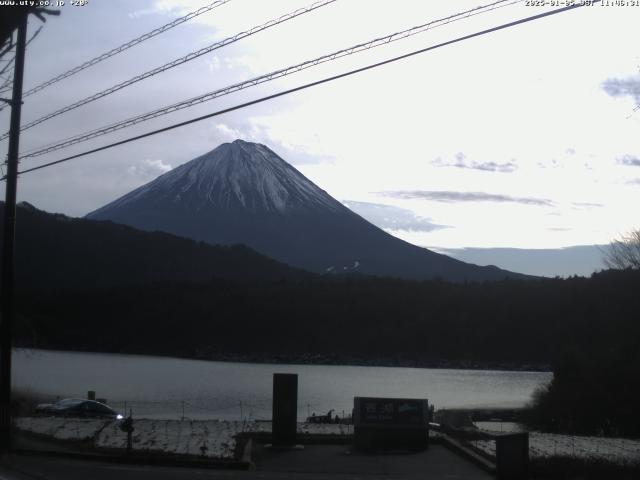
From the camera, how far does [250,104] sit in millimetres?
14711

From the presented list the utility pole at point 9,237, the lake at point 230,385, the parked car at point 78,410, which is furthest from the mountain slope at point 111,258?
the utility pole at point 9,237

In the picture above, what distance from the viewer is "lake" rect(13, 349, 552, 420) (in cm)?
5510

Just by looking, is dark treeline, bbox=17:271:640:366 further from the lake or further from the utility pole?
the utility pole

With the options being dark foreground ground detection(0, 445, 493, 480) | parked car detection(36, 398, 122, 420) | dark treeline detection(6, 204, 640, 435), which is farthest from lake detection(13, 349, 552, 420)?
dark foreground ground detection(0, 445, 493, 480)

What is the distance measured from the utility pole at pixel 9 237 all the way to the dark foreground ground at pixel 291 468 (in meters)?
1.34

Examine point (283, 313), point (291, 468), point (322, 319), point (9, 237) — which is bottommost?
point (291, 468)

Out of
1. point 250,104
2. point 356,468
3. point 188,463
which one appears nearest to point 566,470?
point 356,468

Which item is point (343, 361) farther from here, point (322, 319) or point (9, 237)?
point (9, 237)

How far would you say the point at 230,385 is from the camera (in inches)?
2916

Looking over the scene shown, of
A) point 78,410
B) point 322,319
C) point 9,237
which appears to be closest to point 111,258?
point 322,319

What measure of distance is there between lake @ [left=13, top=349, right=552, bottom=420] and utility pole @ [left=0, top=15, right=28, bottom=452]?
2627 cm

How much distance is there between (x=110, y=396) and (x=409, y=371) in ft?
193

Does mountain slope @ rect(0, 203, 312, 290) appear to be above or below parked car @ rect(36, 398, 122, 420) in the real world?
above

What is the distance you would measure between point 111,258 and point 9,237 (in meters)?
143
